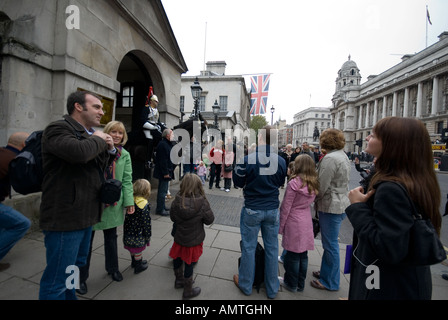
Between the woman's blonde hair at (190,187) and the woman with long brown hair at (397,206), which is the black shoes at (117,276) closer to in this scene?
the woman's blonde hair at (190,187)

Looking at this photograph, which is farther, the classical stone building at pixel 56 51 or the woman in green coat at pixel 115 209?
the classical stone building at pixel 56 51

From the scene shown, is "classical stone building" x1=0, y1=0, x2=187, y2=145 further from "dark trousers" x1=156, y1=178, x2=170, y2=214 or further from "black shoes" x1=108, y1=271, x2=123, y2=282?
"black shoes" x1=108, y1=271, x2=123, y2=282

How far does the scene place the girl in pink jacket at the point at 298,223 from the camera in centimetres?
267

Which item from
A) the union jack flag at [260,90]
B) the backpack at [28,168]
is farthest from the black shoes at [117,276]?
the union jack flag at [260,90]

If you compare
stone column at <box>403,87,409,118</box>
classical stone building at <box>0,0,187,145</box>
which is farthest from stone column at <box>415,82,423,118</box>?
classical stone building at <box>0,0,187,145</box>

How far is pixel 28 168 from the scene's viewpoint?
179cm

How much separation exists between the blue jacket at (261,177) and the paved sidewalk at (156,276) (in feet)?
3.92

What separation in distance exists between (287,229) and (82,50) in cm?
512

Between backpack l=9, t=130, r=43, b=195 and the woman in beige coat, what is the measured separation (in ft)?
10.5

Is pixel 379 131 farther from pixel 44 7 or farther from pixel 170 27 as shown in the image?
pixel 170 27

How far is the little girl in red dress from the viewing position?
98.1 inches

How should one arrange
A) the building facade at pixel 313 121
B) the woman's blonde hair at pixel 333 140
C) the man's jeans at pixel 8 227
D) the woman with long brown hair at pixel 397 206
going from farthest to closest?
1. the building facade at pixel 313 121
2. the woman's blonde hair at pixel 333 140
3. the man's jeans at pixel 8 227
4. the woman with long brown hair at pixel 397 206
